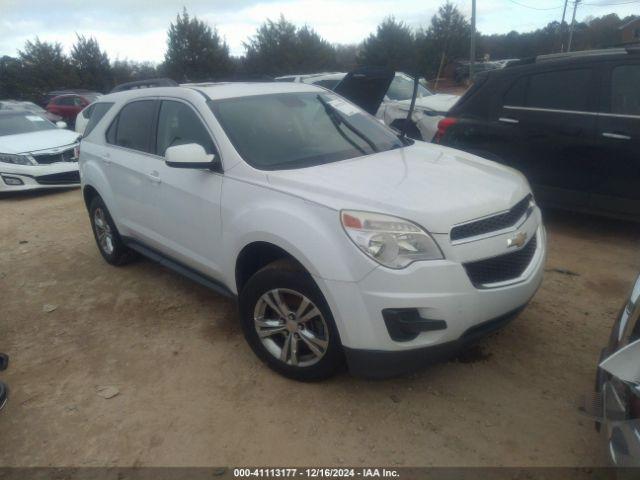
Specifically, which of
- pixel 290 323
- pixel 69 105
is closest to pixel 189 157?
pixel 290 323

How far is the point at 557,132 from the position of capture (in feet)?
16.2

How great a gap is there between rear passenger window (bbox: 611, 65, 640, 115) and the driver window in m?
3.65

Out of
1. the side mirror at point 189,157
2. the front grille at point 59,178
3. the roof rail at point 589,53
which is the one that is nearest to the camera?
the side mirror at point 189,157

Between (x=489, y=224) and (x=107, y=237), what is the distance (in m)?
3.87

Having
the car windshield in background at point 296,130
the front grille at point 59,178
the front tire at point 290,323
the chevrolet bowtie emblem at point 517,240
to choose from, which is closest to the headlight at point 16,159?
the front grille at point 59,178

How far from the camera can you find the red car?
63.0 ft

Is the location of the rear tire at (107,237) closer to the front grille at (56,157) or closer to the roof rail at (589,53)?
the roof rail at (589,53)

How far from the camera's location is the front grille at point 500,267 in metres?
2.60

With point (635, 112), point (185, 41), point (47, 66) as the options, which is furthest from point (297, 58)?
point (635, 112)

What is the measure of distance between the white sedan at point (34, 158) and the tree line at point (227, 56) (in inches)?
933

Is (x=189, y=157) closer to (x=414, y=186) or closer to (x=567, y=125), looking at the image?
(x=414, y=186)

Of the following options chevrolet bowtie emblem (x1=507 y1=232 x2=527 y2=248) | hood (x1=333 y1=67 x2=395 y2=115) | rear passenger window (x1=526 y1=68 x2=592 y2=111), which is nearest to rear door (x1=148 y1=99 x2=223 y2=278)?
chevrolet bowtie emblem (x1=507 y1=232 x2=527 y2=248)

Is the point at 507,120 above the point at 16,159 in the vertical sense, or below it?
above

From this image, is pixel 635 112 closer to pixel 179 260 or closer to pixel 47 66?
pixel 179 260
